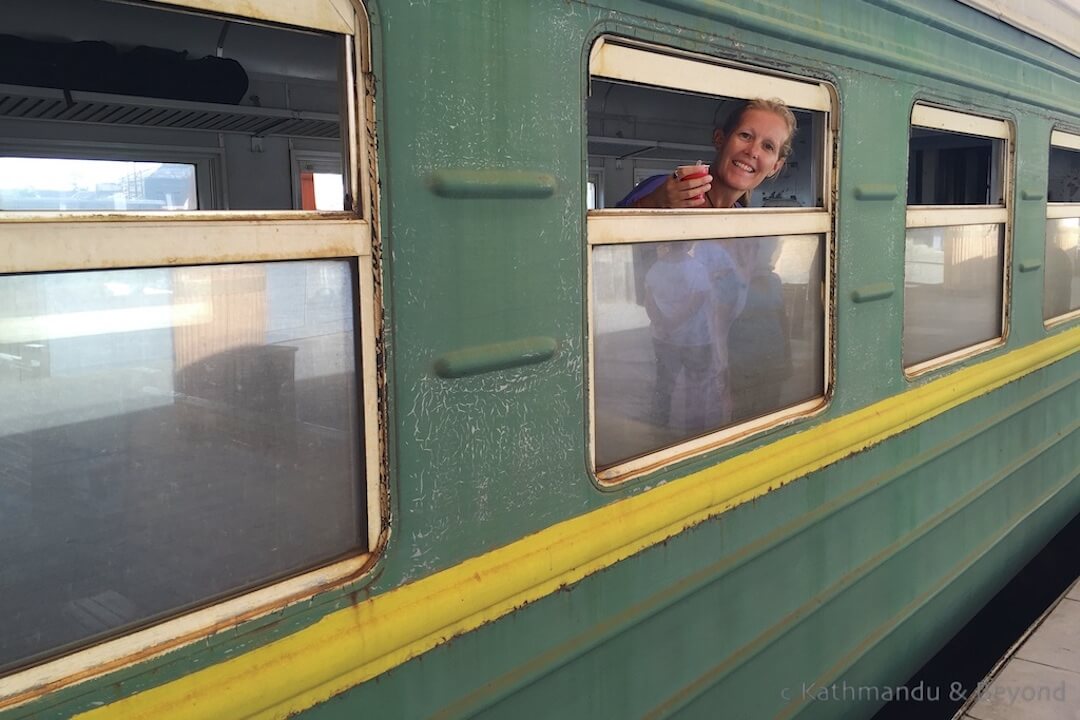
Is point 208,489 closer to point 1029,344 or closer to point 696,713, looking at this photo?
point 696,713

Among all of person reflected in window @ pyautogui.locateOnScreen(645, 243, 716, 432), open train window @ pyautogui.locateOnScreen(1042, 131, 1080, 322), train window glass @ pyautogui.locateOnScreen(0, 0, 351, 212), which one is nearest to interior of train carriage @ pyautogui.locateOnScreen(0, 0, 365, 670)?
train window glass @ pyautogui.locateOnScreen(0, 0, 351, 212)

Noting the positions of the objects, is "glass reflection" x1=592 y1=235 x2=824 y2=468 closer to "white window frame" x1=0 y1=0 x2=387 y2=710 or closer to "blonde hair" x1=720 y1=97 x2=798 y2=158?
"blonde hair" x1=720 y1=97 x2=798 y2=158

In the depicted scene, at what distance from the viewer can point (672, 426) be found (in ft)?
6.89

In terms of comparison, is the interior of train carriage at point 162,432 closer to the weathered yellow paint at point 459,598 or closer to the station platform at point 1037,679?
the weathered yellow paint at point 459,598

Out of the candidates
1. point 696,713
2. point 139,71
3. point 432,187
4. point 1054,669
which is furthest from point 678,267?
point 1054,669

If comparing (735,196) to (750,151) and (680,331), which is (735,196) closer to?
(750,151)

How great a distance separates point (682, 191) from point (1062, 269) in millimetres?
3209

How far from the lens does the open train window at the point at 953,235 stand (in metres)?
3.03

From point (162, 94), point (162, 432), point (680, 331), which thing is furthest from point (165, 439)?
point (162, 94)

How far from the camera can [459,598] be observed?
62.4 inches

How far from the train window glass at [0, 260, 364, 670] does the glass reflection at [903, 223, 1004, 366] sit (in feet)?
7.00

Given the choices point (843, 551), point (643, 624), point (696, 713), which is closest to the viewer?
point (643, 624)

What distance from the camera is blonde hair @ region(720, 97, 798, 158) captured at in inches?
86.2

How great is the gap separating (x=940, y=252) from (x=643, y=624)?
6.24 ft
